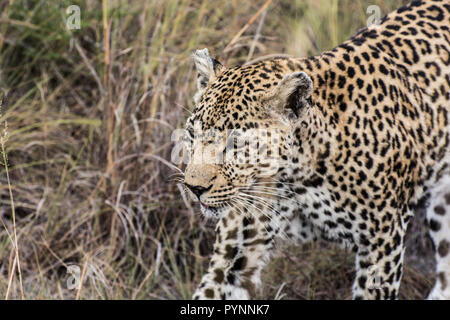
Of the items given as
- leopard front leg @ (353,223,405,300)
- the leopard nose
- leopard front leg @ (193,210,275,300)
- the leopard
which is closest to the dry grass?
leopard front leg @ (193,210,275,300)

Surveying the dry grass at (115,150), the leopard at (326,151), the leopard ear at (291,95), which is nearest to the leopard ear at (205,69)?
the leopard at (326,151)

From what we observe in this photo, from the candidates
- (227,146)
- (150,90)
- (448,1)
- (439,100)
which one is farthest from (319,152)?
(150,90)

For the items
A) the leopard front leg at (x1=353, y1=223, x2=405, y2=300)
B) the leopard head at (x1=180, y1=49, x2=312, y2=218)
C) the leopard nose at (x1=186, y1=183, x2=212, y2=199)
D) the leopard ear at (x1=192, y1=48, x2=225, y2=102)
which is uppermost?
the leopard ear at (x1=192, y1=48, x2=225, y2=102)

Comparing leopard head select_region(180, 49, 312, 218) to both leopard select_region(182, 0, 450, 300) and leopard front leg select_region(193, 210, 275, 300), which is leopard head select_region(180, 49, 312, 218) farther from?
leopard front leg select_region(193, 210, 275, 300)

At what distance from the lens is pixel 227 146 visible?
4574 millimetres

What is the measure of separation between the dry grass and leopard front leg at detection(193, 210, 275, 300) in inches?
35.6

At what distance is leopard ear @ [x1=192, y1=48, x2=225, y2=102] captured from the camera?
505cm

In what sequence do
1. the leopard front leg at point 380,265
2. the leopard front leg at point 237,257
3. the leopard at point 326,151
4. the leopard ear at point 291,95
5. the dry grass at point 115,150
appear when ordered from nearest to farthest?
the leopard ear at point 291,95, the leopard at point 326,151, the leopard front leg at point 380,265, the leopard front leg at point 237,257, the dry grass at point 115,150

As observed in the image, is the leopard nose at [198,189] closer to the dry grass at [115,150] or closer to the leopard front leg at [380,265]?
the leopard front leg at [380,265]

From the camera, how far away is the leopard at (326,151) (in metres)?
4.63

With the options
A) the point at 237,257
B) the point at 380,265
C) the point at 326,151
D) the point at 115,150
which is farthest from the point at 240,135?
the point at 115,150

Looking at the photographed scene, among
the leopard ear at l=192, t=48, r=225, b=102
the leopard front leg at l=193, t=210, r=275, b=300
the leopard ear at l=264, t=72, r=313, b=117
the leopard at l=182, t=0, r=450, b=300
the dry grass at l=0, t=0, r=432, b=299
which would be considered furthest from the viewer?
the dry grass at l=0, t=0, r=432, b=299

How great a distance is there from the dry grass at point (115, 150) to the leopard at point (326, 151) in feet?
3.97
